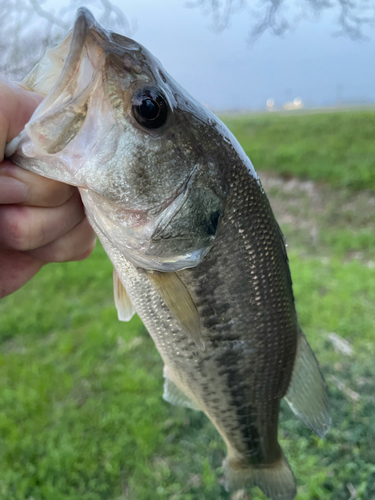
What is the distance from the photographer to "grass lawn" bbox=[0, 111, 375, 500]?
2.19 m

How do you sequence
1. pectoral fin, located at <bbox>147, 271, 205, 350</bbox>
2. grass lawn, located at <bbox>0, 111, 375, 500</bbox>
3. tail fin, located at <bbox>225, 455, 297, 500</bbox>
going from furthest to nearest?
grass lawn, located at <bbox>0, 111, 375, 500</bbox>
tail fin, located at <bbox>225, 455, 297, 500</bbox>
pectoral fin, located at <bbox>147, 271, 205, 350</bbox>

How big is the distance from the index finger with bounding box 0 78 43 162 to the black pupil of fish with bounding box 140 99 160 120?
0.28 metres

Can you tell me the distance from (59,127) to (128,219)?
260 mm

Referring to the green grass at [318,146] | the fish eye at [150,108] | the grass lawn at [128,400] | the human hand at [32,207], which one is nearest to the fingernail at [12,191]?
the human hand at [32,207]

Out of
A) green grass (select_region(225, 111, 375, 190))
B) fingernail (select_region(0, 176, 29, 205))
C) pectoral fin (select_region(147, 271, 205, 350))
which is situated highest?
fingernail (select_region(0, 176, 29, 205))

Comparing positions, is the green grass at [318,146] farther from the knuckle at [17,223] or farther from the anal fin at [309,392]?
the knuckle at [17,223]

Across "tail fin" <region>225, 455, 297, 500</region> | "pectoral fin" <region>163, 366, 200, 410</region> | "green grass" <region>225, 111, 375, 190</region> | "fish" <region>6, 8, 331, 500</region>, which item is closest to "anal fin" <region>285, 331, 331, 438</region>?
"fish" <region>6, 8, 331, 500</region>

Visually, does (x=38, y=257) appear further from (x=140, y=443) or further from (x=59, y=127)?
(x=140, y=443)

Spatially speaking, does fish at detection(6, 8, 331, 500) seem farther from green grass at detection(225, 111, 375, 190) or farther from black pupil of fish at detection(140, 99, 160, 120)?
green grass at detection(225, 111, 375, 190)

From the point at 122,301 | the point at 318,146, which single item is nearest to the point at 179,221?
the point at 122,301

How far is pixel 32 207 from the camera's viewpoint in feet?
3.17

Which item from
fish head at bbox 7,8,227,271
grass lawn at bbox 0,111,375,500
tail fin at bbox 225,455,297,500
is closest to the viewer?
fish head at bbox 7,8,227,271

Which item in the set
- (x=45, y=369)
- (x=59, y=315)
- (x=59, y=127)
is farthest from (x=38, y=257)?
(x=59, y=315)

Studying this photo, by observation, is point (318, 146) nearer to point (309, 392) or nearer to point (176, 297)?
point (309, 392)
